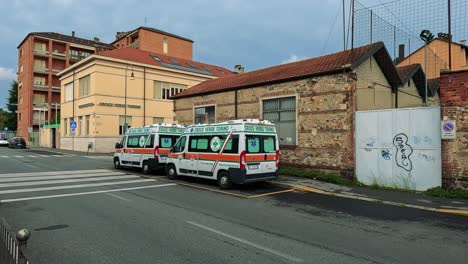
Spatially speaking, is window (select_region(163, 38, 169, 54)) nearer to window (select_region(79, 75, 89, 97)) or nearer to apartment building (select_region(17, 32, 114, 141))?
apartment building (select_region(17, 32, 114, 141))

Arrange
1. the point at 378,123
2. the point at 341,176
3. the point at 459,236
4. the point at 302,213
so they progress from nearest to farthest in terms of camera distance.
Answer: the point at 459,236 → the point at 302,213 → the point at 378,123 → the point at 341,176

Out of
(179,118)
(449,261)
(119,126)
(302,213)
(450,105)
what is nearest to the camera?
(449,261)

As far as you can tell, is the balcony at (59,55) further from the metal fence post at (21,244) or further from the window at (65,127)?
the metal fence post at (21,244)

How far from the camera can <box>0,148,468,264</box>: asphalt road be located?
505 centimetres

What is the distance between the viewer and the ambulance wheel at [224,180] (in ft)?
38.0

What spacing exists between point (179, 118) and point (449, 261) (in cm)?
1844

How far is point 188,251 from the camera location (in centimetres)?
514

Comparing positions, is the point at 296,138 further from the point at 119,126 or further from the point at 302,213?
the point at 119,126

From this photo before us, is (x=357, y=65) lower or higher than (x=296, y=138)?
higher

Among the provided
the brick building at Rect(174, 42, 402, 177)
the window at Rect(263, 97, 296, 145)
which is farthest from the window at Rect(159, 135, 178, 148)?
the window at Rect(263, 97, 296, 145)

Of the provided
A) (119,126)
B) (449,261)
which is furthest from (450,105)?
(119,126)

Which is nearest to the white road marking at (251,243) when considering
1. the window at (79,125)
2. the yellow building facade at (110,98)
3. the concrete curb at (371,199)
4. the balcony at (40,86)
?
the concrete curb at (371,199)

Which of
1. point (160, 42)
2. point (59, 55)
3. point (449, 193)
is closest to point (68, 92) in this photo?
point (160, 42)

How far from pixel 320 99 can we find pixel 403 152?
13.1 feet
